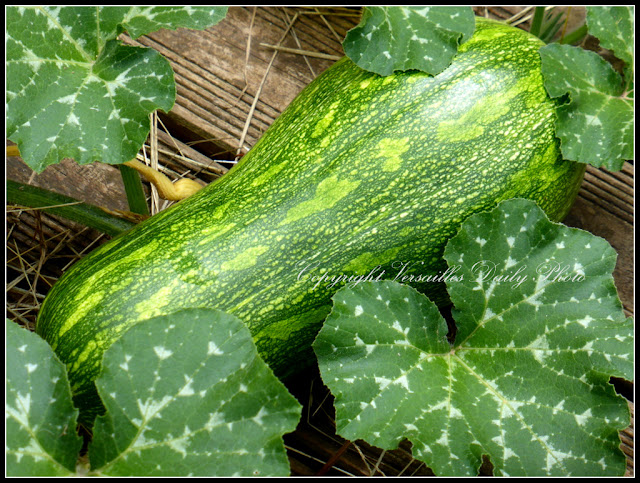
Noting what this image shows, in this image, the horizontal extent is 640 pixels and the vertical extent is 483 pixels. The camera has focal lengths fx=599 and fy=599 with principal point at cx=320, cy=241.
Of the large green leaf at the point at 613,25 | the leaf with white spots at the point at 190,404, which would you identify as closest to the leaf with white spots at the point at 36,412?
the leaf with white spots at the point at 190,404

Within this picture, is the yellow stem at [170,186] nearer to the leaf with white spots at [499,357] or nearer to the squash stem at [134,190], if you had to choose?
the squash stem at [134,190]

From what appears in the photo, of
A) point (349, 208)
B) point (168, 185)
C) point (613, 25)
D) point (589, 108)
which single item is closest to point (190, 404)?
point (349, 208)

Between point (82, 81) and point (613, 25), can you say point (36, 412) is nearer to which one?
point (82, 81)

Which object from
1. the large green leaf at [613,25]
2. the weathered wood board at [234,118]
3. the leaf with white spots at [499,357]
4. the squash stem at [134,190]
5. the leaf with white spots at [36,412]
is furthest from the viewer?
the weathered wood board at [234,118]

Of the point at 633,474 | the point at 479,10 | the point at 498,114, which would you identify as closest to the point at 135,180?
the point at 498,114

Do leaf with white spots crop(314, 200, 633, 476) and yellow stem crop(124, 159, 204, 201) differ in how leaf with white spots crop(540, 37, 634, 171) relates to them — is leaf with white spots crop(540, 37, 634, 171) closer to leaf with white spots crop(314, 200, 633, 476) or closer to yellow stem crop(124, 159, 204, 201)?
leaf with white spots crop(314, 200, 633, 476)

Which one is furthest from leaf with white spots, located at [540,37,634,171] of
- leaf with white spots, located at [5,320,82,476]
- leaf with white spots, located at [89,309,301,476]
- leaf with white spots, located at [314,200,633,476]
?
leaf with white spots, located at [5,320,82,476]

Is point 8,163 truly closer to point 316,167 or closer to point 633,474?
point 316,167
